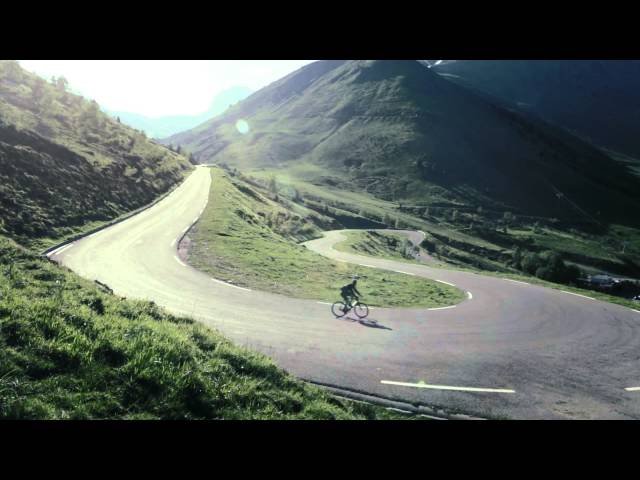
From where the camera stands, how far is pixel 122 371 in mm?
6195

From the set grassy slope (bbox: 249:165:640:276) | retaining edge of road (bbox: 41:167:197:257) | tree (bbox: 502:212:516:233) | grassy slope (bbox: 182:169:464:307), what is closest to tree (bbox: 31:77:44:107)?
retaining edge of road (bbox: 41:167:197:257)

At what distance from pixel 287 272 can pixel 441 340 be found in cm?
1154

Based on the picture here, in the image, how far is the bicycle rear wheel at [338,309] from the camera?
654 inches

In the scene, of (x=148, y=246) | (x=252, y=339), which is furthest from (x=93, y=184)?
(x=252, y=339)

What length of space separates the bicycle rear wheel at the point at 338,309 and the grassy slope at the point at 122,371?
7596mm

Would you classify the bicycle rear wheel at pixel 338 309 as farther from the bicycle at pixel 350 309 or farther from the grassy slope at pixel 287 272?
the grassy slope at pixel 287 272

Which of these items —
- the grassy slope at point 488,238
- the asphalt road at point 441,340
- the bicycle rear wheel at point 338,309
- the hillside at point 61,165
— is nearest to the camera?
the asphalt road at point 441,340

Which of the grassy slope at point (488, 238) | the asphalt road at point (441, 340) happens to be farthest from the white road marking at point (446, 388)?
the grassy slope at point (488, 238)

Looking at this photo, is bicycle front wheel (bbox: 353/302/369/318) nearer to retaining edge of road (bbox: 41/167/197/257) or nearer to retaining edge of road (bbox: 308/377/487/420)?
retaining edge of road (bbox: 308/377/487/420)

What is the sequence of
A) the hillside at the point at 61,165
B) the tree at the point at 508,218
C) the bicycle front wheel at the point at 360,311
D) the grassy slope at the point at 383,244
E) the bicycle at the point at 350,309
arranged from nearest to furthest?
the bicycle at the point at 350,309
the bicycle front wheel at the point at 360,311
the hillside at the point at 61,165
the grassy slope at the point at 383,244
the tree at the point at 508,218

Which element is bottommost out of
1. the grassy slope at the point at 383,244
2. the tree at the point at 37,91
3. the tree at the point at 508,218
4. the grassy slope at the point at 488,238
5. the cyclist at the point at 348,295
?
the grassy slope at the point at 383,244

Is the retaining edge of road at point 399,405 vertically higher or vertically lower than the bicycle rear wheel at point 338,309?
lower
